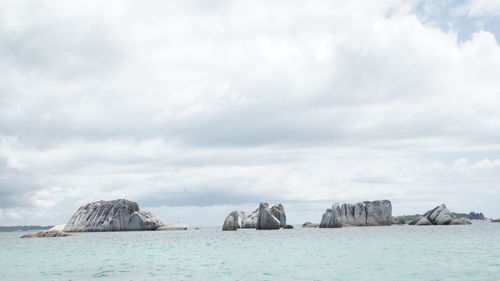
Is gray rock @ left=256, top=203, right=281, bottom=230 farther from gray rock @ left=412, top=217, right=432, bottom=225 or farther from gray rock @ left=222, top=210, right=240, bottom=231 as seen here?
gray rock @ left=412, top=217, right=432, bottom=225

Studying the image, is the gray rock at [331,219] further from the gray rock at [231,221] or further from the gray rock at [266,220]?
the gray rock at [231,221]

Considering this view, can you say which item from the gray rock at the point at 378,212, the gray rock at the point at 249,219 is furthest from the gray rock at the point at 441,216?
the gray rock at the point at 249,219

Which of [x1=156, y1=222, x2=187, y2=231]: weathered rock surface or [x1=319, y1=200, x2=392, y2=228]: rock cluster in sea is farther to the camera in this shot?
[x1=156, y1=222, x2=187, y2=231]: weathered rock surface

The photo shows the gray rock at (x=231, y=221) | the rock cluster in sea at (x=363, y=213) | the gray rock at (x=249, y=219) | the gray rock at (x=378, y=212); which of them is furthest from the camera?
the gray rock at (x=249, y=219)

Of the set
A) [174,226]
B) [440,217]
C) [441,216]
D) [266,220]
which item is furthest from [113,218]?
[441,216]

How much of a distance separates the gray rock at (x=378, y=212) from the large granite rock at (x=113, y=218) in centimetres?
5924

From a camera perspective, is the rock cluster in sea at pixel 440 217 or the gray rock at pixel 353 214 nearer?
the rock cluster in sea at pixel 440 217

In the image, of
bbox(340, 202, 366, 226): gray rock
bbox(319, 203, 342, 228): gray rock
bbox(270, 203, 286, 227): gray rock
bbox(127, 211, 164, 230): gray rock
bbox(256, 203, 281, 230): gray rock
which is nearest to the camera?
bbox(256, 203, 281, 230): gray rock

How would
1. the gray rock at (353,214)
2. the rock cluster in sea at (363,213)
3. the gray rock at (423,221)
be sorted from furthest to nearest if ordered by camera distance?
the gray rock at (353,214), the gray rock at (423,221), the rock cluster in sea at (363,213)

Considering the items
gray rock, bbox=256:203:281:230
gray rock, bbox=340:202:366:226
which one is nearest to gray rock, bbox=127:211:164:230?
gray rock, bbox=256:203:281:230

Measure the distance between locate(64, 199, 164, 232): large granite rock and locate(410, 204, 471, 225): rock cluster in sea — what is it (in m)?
74.7

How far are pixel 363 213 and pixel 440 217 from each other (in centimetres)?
2013

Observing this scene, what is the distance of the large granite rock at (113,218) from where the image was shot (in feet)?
469

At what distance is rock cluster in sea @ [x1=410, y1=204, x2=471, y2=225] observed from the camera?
5354 inches
